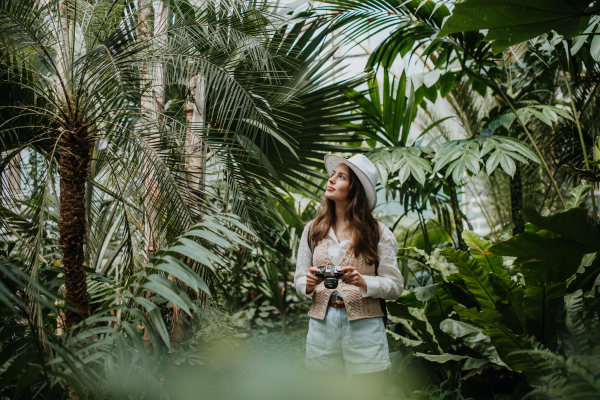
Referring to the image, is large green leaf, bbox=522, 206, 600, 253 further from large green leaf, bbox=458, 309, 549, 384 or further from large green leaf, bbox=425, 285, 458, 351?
large green leaf, bbox=425, 285, 458, 351

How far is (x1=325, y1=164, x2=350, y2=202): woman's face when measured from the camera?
5.97 ft

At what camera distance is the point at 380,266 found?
5.63 ft

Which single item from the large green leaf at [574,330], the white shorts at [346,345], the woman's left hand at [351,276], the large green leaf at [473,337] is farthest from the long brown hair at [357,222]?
the large green leaf at [574,330]

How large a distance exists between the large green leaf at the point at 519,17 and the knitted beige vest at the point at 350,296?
89cm

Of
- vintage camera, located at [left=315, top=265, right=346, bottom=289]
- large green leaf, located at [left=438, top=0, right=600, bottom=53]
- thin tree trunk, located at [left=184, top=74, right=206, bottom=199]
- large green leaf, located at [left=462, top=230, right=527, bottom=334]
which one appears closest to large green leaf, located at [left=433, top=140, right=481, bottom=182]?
large green leaf, located at [left=462, top=230, right=527, bottom=334]

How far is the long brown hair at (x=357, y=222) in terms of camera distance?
1.71 m

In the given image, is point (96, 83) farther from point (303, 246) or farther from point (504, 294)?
point (504, 294)

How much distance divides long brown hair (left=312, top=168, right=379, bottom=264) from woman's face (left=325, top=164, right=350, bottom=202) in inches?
0.8

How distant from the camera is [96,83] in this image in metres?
1.88

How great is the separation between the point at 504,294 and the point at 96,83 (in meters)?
2.36

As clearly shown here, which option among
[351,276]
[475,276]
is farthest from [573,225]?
[351,276]

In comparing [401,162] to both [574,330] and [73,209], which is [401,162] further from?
[73,209]

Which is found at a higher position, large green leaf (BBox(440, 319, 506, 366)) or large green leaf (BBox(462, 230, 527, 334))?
large green leaf (BBox(462, 230, 527, 334))

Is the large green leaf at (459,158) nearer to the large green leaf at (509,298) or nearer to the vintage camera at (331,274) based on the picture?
the large green leaf at (509,298)
